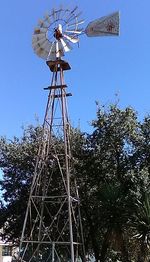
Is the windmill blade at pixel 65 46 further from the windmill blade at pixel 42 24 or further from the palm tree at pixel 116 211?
the palm tree at pixel 116 211

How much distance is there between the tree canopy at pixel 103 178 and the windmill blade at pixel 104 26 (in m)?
5.31

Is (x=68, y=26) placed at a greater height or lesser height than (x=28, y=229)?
greater

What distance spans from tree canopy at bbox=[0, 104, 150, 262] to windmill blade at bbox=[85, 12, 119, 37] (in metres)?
5.31

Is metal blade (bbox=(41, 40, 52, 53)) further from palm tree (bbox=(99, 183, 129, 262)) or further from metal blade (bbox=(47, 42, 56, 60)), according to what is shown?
palm tree (bbox=(99, 183, 129, 262))

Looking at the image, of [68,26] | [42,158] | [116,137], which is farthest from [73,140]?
[68,26]

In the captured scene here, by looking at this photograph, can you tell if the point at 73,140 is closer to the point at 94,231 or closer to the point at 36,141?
the point at 36,141

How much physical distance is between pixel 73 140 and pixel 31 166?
2885 millimetres

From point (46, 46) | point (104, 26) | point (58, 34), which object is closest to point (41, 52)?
point (46, 46)

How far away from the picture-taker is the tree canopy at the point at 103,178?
842 inches

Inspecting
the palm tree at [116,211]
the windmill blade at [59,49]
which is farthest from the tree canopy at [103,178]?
the windmill blade at [59,49]

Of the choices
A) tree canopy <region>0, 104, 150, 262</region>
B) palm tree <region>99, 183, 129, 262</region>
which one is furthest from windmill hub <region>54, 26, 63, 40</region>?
palm tree <region>99, 183, 129, 262</region>

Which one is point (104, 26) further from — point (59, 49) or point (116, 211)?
point (116, 211)

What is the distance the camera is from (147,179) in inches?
863

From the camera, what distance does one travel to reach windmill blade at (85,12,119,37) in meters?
21.3
